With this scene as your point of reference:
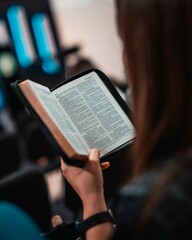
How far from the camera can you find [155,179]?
2.04 ft

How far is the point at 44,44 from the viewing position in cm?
363

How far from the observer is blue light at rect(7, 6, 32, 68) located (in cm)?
347

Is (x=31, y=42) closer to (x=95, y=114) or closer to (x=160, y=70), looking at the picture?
(x=95, y=114)

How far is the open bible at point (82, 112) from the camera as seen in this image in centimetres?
83

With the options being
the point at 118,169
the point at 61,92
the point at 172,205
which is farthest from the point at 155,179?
the point at 118,169

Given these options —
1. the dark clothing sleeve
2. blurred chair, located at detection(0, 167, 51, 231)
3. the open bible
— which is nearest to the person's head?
the dark clothing sleeve

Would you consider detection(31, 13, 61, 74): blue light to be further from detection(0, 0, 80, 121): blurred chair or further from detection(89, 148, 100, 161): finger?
detection(89, 148, 100, 161): finger

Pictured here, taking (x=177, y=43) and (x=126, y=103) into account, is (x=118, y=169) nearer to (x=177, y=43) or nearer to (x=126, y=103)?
(x=126, y=103)

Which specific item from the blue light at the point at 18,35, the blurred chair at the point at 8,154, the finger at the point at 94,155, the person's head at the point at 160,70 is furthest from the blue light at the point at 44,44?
the person's head at the point at 160,70

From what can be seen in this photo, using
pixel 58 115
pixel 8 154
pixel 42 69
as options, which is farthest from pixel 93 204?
pixel 42 69

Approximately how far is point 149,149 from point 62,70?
9.99 ft

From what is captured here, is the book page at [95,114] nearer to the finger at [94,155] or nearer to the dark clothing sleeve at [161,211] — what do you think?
the finger at [94,155]

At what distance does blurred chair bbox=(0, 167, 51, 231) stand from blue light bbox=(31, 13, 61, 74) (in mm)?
2278

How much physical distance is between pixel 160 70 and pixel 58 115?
11.4 inches
